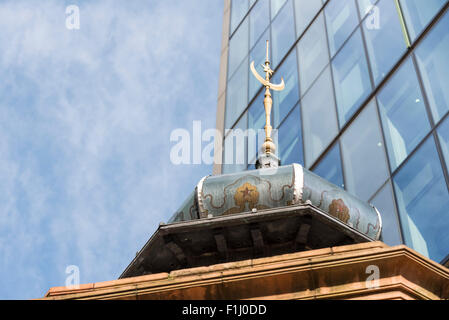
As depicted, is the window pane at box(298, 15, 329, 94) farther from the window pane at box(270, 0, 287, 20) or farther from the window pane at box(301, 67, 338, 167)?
the window pane at box(270, 0, 287, 20)

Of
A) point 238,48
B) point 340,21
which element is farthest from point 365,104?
point 238,48

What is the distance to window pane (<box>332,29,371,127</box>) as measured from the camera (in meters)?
19.5

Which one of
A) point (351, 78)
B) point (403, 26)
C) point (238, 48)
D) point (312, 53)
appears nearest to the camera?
point (403, 26)

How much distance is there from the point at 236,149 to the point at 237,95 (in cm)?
279

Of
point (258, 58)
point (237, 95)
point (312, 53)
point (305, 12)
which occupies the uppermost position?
point (305, 12)

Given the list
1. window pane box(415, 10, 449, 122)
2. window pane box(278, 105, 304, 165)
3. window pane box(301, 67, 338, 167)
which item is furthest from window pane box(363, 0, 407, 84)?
window pane box(278, 105, 304, 165)

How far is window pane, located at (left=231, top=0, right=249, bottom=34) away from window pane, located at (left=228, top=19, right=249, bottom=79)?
0.65 m

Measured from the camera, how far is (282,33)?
2656 cm

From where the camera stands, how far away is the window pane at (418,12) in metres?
17.0

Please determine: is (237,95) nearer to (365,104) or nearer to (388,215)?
(365,104)

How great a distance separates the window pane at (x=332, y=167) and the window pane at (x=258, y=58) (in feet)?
21.4

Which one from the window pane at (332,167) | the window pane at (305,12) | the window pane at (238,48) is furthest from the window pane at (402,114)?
the window pane at (238,48)

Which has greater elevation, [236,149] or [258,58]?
[258,58]

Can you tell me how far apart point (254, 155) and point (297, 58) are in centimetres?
305
